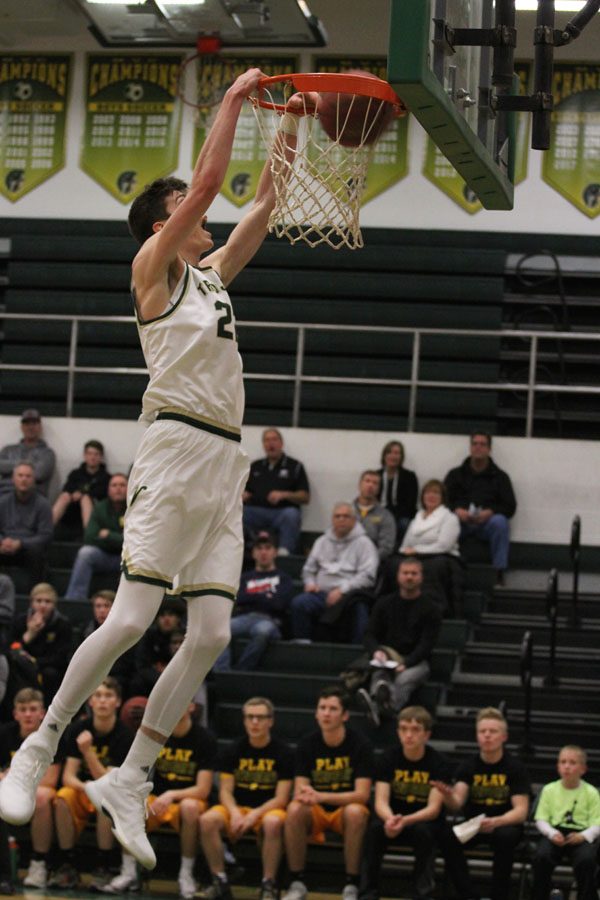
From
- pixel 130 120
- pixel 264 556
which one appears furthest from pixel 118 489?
pixel 130 120

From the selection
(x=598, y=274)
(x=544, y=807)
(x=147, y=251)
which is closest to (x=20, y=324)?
(x=598, y=274)

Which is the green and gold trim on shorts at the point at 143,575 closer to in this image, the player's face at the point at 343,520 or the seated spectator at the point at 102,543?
the player's face at the point at 343,520

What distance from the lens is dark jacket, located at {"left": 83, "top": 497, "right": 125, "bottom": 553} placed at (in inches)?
536

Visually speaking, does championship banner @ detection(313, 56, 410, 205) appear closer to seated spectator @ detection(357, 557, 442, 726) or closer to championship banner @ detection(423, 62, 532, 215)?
championship banner @ detection(423, 62, 532, 215)

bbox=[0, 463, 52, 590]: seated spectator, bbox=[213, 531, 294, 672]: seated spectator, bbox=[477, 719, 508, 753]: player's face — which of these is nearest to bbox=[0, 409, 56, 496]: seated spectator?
bbox=[0, 463, 52, 590]: seated spectator

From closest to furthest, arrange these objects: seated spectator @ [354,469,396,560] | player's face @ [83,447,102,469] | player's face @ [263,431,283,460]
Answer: seated spectator @ [354,469,396,560] < player's face @ [263,431,283,460] < player's face @ [83,447,102,469]

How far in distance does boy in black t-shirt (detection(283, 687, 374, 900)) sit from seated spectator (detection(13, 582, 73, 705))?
222 cm

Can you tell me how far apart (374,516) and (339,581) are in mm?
951

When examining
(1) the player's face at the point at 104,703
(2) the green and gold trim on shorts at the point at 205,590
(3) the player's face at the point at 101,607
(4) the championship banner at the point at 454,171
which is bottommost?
(1) the player's face at the point at 104,703

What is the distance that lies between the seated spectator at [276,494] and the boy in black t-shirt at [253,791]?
11.4 ft

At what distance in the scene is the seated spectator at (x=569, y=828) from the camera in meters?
9.77

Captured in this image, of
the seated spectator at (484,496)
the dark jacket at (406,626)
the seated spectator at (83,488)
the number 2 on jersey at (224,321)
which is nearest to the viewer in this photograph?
the number 2 on jersey at (224,321)

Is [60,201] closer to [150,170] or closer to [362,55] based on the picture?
[150,170]

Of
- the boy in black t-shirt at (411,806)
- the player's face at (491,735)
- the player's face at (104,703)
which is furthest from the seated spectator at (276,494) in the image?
the player's face at (491,735)
